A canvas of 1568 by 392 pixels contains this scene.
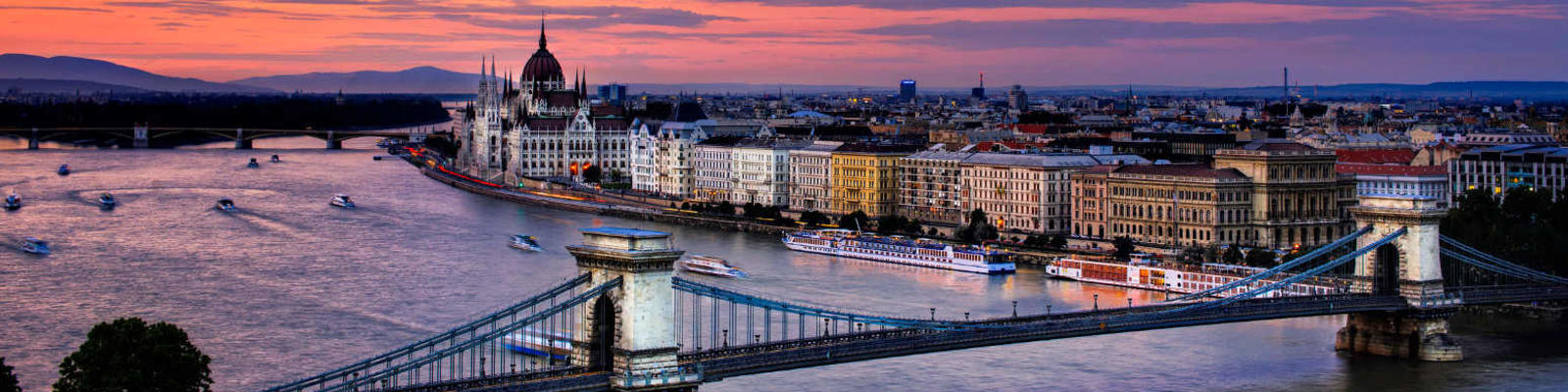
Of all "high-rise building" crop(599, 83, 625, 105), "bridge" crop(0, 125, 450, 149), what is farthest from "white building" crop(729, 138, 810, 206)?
"high-rise building" crop(599, 83, 625, 105)

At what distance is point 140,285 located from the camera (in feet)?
79.5

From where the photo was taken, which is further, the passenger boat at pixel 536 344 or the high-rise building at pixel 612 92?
the high-rise building at pixel 612 92

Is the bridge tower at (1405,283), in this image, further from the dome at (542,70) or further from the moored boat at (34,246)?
the dome at (542,70)

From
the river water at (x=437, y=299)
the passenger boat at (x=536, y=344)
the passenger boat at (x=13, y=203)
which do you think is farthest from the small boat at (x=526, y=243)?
the passenger boat at (x=536, y=344)

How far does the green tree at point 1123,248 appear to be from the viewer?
1126 inches

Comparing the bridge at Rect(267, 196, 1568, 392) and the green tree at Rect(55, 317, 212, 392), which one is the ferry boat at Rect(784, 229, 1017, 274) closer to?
the bridge at Rect(267, 196, 1568, 392)

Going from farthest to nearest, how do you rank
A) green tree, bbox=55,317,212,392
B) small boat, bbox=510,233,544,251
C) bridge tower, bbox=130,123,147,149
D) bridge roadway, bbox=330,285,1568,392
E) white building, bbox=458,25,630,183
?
1. bridge tower, bbox=130,123,147,149
2. white building, bbox=458,25,630,183
3. small boat, bbox=510,233,544,251
4. bridge roadway, bbox=330,285,1568,392
5. green tree, bbox=55,317,212,392

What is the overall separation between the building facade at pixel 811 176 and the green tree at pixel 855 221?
163 inches

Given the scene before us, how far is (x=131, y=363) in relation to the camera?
13.4 m

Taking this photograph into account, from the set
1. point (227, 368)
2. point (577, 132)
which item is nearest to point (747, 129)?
point (577, 132)

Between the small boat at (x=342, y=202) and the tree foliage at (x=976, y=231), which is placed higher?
the small boat at (x=342, y=202)

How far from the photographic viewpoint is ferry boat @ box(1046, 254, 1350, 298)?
24969 millimetres

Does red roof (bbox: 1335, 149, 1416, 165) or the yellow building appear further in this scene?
the yellow building

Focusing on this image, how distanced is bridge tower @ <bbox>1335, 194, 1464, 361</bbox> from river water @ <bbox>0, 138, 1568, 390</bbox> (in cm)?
30
